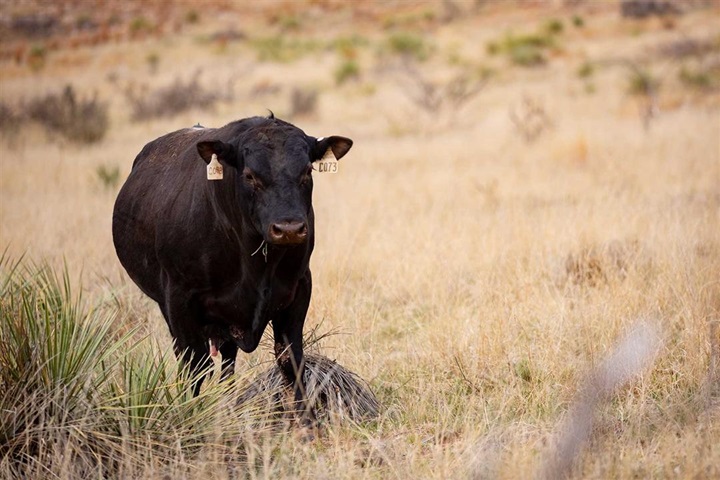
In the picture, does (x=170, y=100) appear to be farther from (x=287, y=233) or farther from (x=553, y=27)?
(x=553, y=27)

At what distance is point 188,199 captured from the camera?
16.7ft

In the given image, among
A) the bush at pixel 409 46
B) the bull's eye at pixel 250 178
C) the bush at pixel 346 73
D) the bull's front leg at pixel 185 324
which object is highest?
the bush at pixel 409 46

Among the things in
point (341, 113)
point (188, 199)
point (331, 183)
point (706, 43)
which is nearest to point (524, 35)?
point (706, 43)

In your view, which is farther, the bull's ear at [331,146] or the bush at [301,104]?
the bush at [301,104]

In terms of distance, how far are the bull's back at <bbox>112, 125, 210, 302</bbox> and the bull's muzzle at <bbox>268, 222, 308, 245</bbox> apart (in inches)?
47.4

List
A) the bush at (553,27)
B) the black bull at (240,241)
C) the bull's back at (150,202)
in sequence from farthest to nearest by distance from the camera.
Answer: the bush at (553,27) → the bull's back at (150,202) → the black bull at (240,241)

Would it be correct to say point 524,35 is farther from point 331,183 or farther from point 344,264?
point 344,264

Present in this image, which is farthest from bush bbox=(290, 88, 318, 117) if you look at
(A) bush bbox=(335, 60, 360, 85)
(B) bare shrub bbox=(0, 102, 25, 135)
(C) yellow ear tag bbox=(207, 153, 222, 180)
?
(C) yellow ear tag bbox=(207, 153, 222, 180)

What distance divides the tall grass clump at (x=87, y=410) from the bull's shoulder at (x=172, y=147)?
1.55 meters

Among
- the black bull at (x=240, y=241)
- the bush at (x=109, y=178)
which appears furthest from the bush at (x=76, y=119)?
the black bull at (x=240, y=241)

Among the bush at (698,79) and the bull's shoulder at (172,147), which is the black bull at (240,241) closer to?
the bull's shoulder at (172,147)

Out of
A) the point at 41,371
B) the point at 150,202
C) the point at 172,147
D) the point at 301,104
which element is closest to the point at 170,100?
the point at 301,104

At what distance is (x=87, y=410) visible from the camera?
403 cm

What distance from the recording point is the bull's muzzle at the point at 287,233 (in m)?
4.21
